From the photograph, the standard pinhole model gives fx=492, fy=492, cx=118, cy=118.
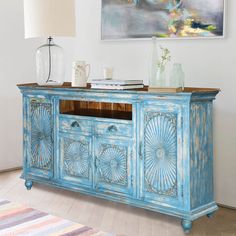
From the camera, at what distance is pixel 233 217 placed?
11.0 feet

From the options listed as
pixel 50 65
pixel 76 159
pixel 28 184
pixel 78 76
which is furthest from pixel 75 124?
pixel 28 184

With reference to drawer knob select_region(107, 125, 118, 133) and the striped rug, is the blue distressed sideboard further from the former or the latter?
the striped rug

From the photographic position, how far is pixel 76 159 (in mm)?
3729

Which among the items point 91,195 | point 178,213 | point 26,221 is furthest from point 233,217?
point 26,221

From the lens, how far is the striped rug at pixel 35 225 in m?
3.06

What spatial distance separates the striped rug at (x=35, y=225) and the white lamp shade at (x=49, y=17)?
137cm

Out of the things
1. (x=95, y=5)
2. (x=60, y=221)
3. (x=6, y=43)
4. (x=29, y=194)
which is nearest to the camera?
(x=60, y=221)

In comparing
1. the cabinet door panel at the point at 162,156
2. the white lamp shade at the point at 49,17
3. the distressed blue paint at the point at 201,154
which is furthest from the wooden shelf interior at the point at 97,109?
the distressed blue paint at the point at 201,154

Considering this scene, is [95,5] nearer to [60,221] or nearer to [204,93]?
[204,93]

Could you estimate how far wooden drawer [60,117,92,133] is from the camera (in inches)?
144

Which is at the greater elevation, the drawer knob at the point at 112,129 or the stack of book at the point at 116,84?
the stack of book at the point at 116,84

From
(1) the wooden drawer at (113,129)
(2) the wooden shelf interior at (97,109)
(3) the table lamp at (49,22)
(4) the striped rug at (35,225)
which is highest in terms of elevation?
(3) the table lamp at (49,22)

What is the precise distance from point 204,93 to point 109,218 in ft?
3.47

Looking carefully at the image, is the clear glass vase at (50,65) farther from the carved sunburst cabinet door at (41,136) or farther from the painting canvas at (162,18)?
the painting canvas at (162,18)
